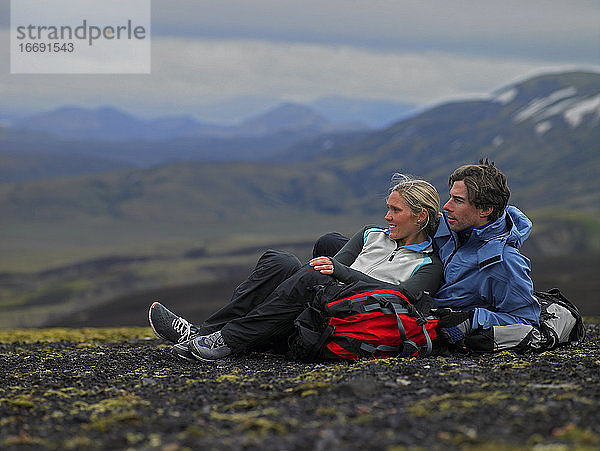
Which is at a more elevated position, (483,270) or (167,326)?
(483,270)

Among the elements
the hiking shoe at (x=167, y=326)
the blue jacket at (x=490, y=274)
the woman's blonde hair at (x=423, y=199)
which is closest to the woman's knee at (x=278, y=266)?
the hiking shoe at (x=167, y=326)

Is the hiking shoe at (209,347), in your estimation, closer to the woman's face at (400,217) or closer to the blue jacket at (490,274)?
the woman's face at (400,217)

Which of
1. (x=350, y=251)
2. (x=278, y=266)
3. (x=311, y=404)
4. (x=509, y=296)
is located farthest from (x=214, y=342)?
(x=509, y=296)

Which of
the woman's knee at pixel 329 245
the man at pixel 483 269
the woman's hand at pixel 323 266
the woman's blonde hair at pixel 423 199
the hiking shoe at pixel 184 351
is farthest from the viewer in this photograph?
the woman's knee at pixel 329 245

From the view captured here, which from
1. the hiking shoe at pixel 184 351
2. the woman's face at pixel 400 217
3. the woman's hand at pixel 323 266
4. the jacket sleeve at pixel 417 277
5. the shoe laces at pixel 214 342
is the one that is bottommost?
the hiking shoe at pixel 184 351

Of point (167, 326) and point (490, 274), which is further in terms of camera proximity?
point (167, 326)

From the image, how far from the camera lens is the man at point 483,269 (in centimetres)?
903

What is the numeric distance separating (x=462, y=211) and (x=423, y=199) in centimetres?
49

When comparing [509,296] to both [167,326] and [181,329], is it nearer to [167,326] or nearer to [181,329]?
[181,329]

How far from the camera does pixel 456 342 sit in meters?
9.29

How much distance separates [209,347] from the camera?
9.35 metres

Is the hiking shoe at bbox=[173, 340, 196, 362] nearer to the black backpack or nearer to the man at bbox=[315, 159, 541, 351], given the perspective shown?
the man at bbox=[315, 159, 541, 351]

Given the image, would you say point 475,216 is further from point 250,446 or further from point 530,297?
point 250,446

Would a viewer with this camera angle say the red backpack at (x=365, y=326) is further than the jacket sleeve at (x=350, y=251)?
No
